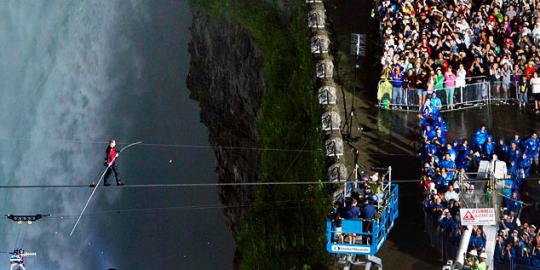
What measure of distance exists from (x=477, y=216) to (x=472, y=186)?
6.93 feet

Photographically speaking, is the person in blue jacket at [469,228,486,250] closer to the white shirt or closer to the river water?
the white shirt

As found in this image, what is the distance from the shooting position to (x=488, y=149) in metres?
53.2

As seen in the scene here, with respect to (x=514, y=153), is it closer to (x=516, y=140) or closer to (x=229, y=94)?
(x=516, y=140)

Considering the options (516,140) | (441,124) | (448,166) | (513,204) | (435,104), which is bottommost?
(513,204)

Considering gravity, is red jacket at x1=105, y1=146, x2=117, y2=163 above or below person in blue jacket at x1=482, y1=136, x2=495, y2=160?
below

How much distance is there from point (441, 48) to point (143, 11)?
2890 cm

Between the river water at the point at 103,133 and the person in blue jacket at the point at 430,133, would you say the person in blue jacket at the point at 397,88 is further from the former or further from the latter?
the river water at the point at 103,133

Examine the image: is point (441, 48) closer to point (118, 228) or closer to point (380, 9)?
point (380, 9)

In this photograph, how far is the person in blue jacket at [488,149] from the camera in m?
53.2

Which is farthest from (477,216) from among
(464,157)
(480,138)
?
(480,138)

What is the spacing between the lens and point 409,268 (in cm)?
5119

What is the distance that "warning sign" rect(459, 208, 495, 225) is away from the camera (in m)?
49.1

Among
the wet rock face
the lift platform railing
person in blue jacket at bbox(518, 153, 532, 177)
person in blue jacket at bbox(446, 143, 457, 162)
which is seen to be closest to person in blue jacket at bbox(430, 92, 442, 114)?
person in blue jacket at bbox(446, 143, 457, 162)

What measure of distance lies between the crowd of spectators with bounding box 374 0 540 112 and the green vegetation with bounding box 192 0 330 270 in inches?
150
